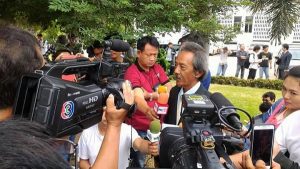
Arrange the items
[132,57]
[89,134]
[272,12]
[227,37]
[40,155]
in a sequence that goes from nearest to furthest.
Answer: [40,155], [89,134], [227,37], [132,57], [272,12]

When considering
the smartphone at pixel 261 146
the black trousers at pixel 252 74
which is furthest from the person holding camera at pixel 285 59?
the smartphone at pixel 261 146

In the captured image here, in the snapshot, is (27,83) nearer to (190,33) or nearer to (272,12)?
(190,33)

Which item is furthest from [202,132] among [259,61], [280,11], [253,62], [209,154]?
[259,61]

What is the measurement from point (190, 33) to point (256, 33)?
2631 centimetres

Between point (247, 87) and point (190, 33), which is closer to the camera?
point (190, 33)

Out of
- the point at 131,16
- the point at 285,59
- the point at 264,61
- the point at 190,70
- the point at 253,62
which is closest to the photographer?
the point at 190,70

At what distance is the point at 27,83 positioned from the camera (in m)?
1.33

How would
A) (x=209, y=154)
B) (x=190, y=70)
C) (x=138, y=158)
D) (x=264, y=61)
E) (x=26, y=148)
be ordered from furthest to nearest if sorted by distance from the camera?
(x=264, y=61), (x=138, y=158), (x=190, y=70), (x=209, y=154), (x=26, y=148)

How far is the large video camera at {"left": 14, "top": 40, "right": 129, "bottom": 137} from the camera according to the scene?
1.32 meters

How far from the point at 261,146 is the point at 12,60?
1.01 m

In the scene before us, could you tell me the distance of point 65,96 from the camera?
1383 mm

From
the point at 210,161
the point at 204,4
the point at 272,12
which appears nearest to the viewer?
the point at 210,161

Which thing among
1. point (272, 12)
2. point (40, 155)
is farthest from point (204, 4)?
point (272, 12)

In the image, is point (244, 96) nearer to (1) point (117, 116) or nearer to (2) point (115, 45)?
(2) point (115, 45)
